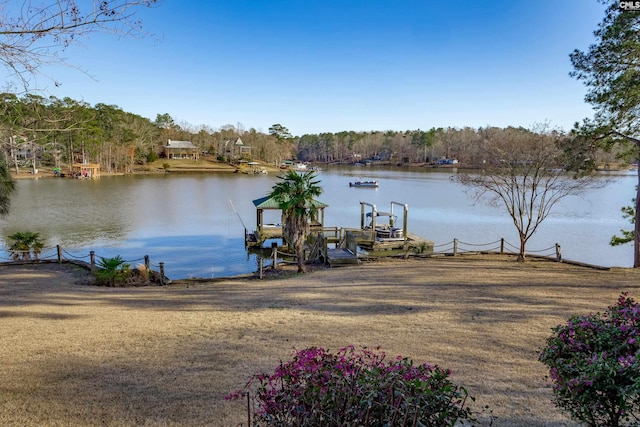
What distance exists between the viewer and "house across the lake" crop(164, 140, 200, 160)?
8950 centimetres

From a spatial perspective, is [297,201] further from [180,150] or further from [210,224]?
[180,150]

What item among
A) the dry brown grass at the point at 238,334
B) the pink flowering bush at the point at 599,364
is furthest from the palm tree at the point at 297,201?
the pink flowering bush at the point at 599,364

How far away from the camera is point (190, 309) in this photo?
8.69m

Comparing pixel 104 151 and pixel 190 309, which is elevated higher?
pixel 104 151

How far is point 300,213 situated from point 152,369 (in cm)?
981

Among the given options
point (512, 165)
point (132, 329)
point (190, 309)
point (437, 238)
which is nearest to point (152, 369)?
point (132, 329)

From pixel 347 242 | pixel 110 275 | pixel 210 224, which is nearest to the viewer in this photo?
pixel 110 275

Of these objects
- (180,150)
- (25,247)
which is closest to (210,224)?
(25,247)

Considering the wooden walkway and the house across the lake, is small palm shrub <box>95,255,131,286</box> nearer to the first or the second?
the wooden walkway

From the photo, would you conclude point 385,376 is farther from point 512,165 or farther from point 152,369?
point 512,165

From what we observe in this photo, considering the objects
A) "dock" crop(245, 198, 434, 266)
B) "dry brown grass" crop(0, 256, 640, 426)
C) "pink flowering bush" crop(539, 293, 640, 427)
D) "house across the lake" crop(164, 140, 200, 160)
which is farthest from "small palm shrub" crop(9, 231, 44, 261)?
"house across the lake" crop(164, 140, 200, 160)

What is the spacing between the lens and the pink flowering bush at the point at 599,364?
2717 millimetres

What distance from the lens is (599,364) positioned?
277 cm

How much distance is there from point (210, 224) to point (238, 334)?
21709 millimetres
